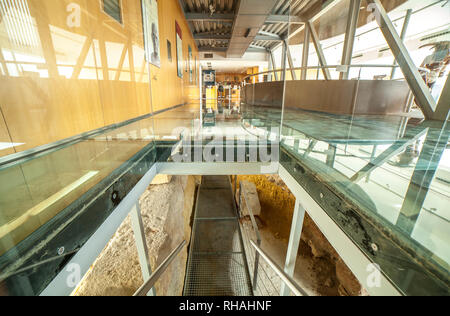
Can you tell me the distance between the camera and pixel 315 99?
597 cm

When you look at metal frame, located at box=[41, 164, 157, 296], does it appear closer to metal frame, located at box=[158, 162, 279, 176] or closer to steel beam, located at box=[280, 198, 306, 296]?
metal frame, located at box=[158, 162, 279, 176]

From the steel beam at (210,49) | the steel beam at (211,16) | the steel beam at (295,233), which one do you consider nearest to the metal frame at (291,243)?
the steel beam at (295,233)

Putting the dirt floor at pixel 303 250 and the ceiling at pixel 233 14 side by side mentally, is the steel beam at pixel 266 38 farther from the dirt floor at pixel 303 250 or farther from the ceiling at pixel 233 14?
the dirt floor at pixel 303 250

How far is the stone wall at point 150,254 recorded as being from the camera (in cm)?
290

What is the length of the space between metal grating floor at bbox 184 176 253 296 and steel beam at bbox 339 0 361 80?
213 inches

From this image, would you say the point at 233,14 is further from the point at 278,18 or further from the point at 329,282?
the point at 329,282

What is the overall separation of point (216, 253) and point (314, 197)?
4.24 metres

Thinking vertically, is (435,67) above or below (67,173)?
above

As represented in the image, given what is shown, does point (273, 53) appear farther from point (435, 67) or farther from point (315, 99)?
point (435, 67)

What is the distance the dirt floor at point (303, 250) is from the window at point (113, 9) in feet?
18.0

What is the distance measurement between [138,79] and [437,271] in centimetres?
408

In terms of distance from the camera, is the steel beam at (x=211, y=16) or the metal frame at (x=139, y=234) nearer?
the metal frame at (x=139, y=234)

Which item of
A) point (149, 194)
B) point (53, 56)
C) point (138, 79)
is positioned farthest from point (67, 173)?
point (138, 79)

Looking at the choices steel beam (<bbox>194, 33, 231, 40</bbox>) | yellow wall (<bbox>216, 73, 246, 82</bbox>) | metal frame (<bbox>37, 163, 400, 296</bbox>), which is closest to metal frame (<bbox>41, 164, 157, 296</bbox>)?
metal frame (<bbox>37, 163, 400, 296</bbox>)
